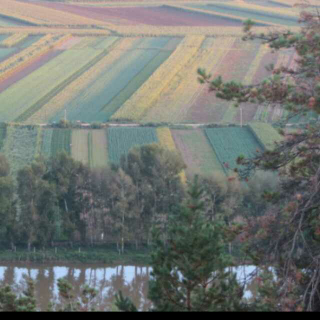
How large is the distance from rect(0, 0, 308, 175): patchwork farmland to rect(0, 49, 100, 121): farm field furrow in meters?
0.07

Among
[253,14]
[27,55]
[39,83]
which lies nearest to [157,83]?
[39,83]

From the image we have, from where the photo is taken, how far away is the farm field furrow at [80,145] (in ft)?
110

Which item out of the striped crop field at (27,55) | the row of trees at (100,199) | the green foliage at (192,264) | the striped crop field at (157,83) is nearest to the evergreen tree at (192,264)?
the green foliage at (192,264)

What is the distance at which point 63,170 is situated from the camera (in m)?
26.8

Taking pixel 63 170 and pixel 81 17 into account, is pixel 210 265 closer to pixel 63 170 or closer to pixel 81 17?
pixel 63 170

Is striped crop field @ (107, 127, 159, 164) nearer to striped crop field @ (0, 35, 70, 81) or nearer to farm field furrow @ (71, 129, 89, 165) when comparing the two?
farm field furrow @ (71, 129, 89, 165)

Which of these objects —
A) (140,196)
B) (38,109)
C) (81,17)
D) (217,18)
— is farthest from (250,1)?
(140,196)

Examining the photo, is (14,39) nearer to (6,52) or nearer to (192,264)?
(6,52)

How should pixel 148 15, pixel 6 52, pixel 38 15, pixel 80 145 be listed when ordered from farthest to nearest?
pixel 148 15 < pixel 38 15 < pixel 6 52 < pixel 80 145

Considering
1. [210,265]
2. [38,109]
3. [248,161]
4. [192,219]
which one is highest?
[38,109]

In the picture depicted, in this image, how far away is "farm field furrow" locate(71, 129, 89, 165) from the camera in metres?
33.5

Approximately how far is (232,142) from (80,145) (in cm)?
769

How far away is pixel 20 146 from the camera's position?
34.7 m

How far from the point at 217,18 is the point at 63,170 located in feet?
145
